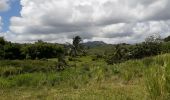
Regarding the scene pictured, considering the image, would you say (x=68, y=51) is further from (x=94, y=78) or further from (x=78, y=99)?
(x=78, y=99)

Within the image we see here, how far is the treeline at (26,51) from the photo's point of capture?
72750mm

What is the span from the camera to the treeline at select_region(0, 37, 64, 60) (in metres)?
72.8

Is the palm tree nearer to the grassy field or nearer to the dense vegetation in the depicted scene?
the dense vegetation

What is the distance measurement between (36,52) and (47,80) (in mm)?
63815

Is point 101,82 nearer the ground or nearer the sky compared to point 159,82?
nearer the ground

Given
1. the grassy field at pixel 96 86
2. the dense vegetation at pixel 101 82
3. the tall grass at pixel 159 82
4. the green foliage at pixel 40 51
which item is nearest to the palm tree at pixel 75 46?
the green foliage at pixel 40 51

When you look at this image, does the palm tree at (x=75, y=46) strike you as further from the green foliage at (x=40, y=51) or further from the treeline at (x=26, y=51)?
the treeline at (x=26, y=51)

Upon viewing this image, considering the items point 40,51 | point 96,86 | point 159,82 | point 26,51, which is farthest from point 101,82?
point 40,51

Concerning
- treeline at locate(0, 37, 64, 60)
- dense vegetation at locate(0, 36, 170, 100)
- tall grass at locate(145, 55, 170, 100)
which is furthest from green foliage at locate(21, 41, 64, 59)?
tall grass at locate(145, 55, 170, 100)

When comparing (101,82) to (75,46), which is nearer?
(101,82)

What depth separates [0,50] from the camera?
231 ft

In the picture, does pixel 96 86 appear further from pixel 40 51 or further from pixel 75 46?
pixel 75 46

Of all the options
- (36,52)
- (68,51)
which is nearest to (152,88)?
(36,52)

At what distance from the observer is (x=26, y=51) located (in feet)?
261
